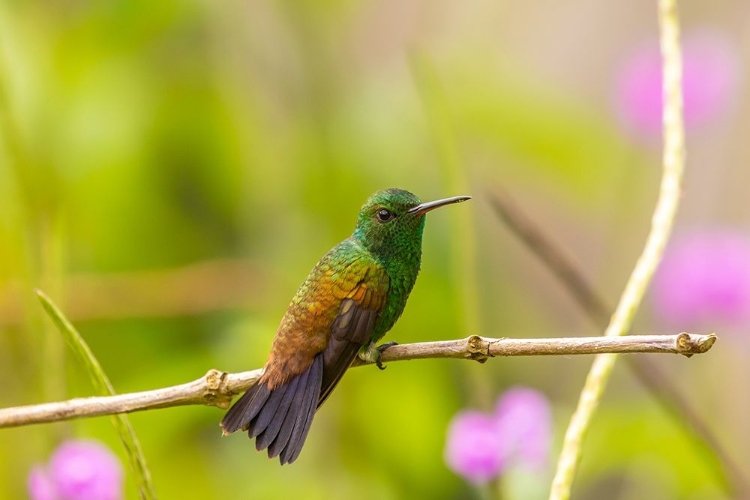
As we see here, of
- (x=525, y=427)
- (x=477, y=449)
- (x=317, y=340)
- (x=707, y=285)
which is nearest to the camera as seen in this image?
(x=317, y=340)

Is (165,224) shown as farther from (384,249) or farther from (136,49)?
(384,249)

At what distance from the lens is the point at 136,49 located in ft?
8.48

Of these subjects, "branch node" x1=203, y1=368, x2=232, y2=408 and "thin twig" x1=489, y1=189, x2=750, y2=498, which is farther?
"thin twig" x1=489, y1=189, x2=750, y2=498

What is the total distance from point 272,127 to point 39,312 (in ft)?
5.41

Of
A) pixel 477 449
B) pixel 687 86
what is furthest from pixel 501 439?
pixel 687 86

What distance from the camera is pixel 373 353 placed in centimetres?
100

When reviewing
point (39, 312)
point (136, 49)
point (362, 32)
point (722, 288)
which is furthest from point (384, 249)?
point (362, 32)

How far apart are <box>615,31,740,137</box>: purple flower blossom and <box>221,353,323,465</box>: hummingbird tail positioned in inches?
60.3

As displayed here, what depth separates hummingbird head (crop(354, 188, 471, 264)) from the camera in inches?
40.4

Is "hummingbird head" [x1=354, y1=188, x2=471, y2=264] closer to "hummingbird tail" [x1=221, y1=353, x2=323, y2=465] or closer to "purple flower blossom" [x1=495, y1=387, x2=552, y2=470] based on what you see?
"hummingbird tail" [x1=221, y1=353, x2=323, y2=465]

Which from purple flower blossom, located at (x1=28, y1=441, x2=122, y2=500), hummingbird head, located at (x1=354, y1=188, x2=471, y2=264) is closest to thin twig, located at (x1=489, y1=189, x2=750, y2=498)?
hummingbird head, located at (x1=354, y1=188, x2=471, y2=264)

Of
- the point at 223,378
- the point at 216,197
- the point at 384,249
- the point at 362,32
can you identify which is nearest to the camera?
the point at 223,378

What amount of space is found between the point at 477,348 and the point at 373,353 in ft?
0.73

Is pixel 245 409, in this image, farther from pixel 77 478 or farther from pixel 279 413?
pixel 77 478
